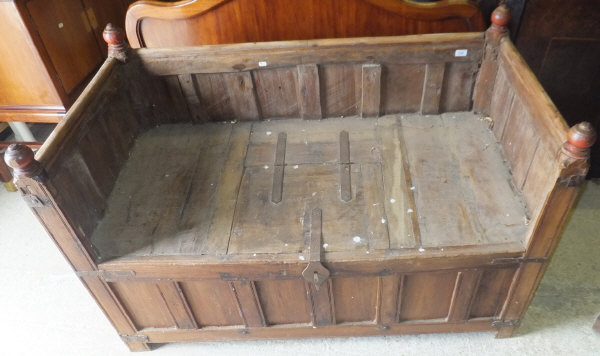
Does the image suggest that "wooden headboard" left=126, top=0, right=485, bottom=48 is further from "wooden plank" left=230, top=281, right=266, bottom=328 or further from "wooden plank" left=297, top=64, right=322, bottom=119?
"wooden plank" left=230, top=281, right=266, bottom=328

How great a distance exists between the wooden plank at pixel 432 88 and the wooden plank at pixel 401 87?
0.8 inches

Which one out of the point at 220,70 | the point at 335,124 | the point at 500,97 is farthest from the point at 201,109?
the point at 500,97

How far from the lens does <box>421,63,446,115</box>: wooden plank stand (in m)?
1.84

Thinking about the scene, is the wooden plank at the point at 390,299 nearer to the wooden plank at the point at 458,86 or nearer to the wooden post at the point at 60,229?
the wooden plank at the point at 458,86

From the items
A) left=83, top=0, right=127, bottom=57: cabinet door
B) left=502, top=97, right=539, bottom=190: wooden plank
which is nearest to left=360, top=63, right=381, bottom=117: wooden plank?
left=502, top=97, right=539, bottom=190: wooden plank

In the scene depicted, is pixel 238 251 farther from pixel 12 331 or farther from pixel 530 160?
pixel 12 331

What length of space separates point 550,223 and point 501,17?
0.81m

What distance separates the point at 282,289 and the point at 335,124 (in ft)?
2.59

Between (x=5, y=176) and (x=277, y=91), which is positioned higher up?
(x=277, y=91)

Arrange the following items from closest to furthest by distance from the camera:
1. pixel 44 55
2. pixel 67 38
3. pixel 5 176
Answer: pixel 44 55
pixel 67 38
pixel 5 176

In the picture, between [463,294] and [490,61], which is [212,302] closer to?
[463,294]

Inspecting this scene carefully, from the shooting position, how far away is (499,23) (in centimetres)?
170

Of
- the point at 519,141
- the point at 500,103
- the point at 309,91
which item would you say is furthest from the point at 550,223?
the point at 309,91

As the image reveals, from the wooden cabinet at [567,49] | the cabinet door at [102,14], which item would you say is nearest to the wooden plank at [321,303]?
the wooden cabinet at [567,49]
